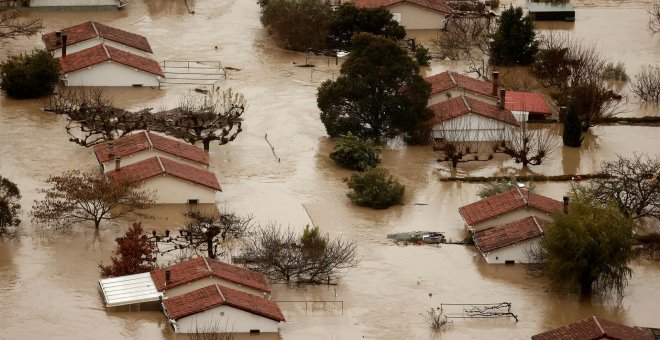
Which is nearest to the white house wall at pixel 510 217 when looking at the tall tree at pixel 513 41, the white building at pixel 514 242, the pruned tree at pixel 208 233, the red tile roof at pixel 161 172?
the white building at pixel 514 242

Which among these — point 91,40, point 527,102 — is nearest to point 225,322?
point 527,102

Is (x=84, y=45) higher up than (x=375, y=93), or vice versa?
(x=84, y=45)

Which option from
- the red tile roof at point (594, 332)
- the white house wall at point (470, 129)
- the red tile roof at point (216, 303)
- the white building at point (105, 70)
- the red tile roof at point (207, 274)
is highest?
the white building at point (105, 70)

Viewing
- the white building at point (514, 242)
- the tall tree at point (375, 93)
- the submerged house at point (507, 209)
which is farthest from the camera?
the tall tree at point (375, 93)

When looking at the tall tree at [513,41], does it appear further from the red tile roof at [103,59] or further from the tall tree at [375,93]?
the red tile roof at [103,59]

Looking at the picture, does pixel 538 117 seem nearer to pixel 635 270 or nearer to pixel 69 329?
pixel 635 270

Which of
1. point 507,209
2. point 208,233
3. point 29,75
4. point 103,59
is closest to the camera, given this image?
point 208,233

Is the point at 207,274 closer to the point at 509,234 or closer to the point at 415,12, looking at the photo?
the point at 509,234
